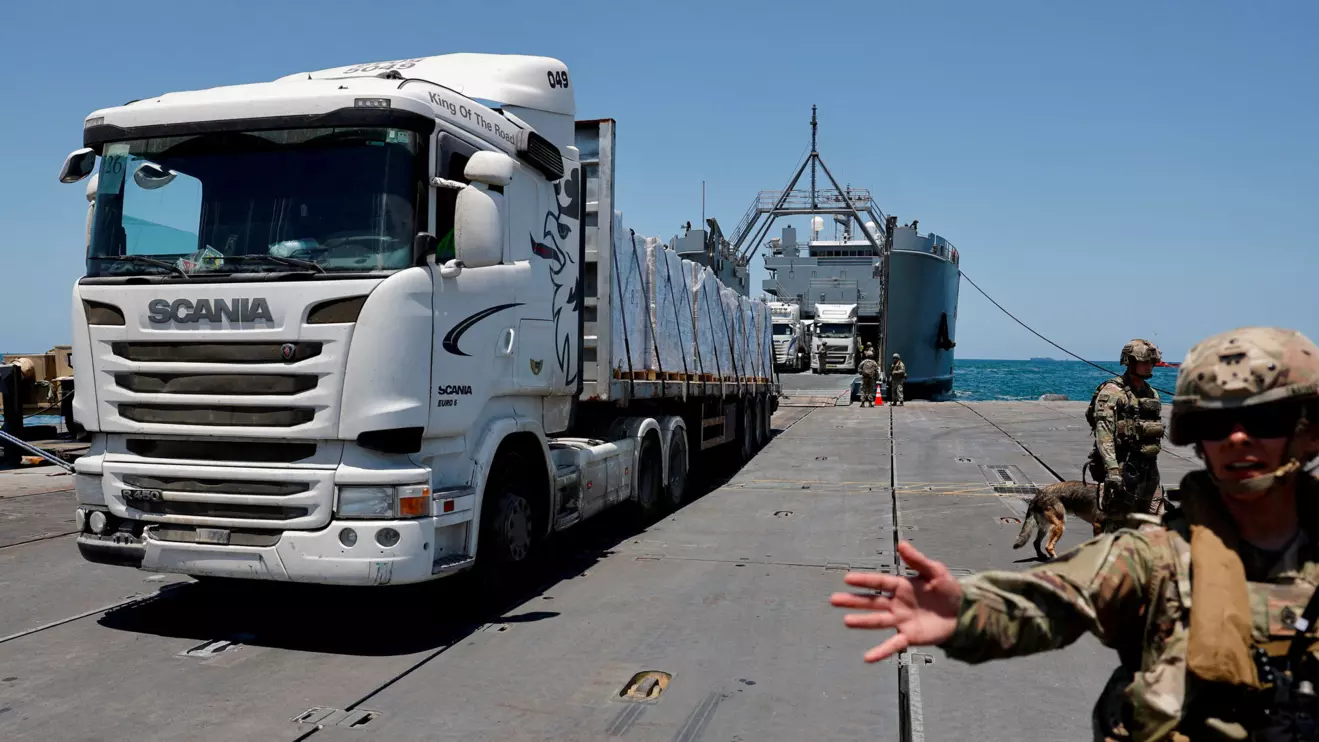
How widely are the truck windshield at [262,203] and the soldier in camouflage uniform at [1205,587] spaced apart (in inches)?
162

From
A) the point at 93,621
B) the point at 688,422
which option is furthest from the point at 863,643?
the point at 688,422

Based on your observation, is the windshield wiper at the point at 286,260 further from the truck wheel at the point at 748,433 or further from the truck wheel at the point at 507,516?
the truck wheel at the point at 748,433

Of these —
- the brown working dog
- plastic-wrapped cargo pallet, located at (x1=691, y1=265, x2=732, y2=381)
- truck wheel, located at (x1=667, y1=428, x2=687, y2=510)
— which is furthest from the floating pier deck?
plastic-wrapped cargo pallet, located at (x1=691, y1=265, x2=732, y2=381)

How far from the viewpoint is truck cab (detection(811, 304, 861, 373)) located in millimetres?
40656

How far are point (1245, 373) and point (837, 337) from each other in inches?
1603

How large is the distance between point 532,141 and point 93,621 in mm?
4131

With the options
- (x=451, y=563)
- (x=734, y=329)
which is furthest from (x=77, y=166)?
(x=734, y=329)

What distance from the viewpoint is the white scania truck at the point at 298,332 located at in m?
5.21

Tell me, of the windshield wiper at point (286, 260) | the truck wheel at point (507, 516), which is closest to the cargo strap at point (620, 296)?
the truck wheel at point (507, 516)

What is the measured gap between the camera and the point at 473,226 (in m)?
5.52

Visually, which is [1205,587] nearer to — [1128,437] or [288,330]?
[288,330]

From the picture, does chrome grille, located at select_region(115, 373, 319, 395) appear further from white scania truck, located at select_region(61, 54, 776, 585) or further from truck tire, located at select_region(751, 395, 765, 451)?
truck tire, located at select_region(751, 395, 765, 451)

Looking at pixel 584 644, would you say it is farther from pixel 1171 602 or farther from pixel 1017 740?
pixel 1171 602

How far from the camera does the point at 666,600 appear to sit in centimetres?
659
